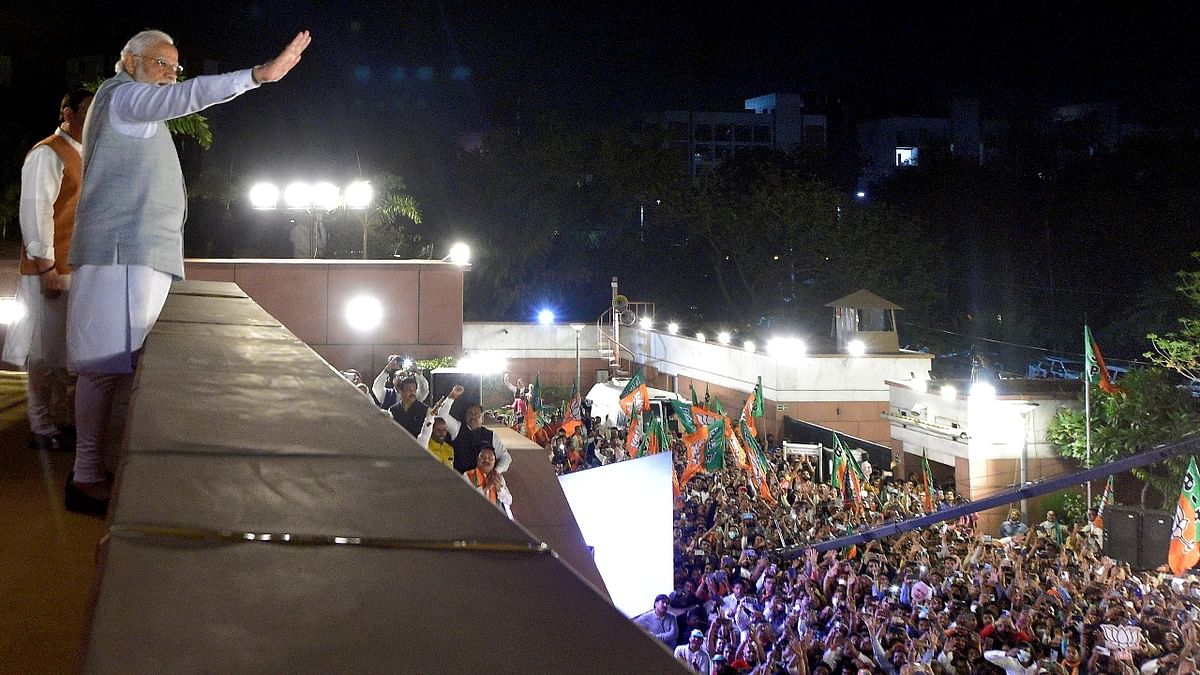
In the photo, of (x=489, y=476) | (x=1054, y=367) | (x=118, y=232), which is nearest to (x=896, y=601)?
(x=489, y=476)

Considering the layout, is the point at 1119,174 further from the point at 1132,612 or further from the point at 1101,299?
the point at 1132,612

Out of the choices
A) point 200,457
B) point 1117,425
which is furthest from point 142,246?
point 1117,425

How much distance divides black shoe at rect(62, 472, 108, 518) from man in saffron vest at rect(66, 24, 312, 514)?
0.04m

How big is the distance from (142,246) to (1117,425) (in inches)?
764

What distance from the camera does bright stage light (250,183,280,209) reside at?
15.8 metres

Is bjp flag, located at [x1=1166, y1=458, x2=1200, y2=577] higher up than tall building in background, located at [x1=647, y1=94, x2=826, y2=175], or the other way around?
tall building in background, located at [x1=647, y1=94, x2=826, y2=175]

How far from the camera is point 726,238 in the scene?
128 ft

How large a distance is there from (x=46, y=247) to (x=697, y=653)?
215 inches

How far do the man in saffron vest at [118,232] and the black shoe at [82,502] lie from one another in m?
0.04

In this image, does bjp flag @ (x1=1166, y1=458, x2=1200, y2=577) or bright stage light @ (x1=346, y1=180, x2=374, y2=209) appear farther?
bright stage light @ (x1=346, y1=180, x2=374, y2=209)

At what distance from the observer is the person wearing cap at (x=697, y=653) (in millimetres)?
7207

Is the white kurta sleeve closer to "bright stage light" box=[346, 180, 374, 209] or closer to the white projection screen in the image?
the white projection screen

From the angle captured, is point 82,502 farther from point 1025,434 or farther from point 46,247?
Answer: point 1025,434

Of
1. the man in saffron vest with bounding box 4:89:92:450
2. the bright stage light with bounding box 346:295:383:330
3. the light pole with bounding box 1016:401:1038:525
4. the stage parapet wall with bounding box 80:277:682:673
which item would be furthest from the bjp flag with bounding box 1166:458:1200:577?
the stage parapet wall with bounding box 80:277:682:673
